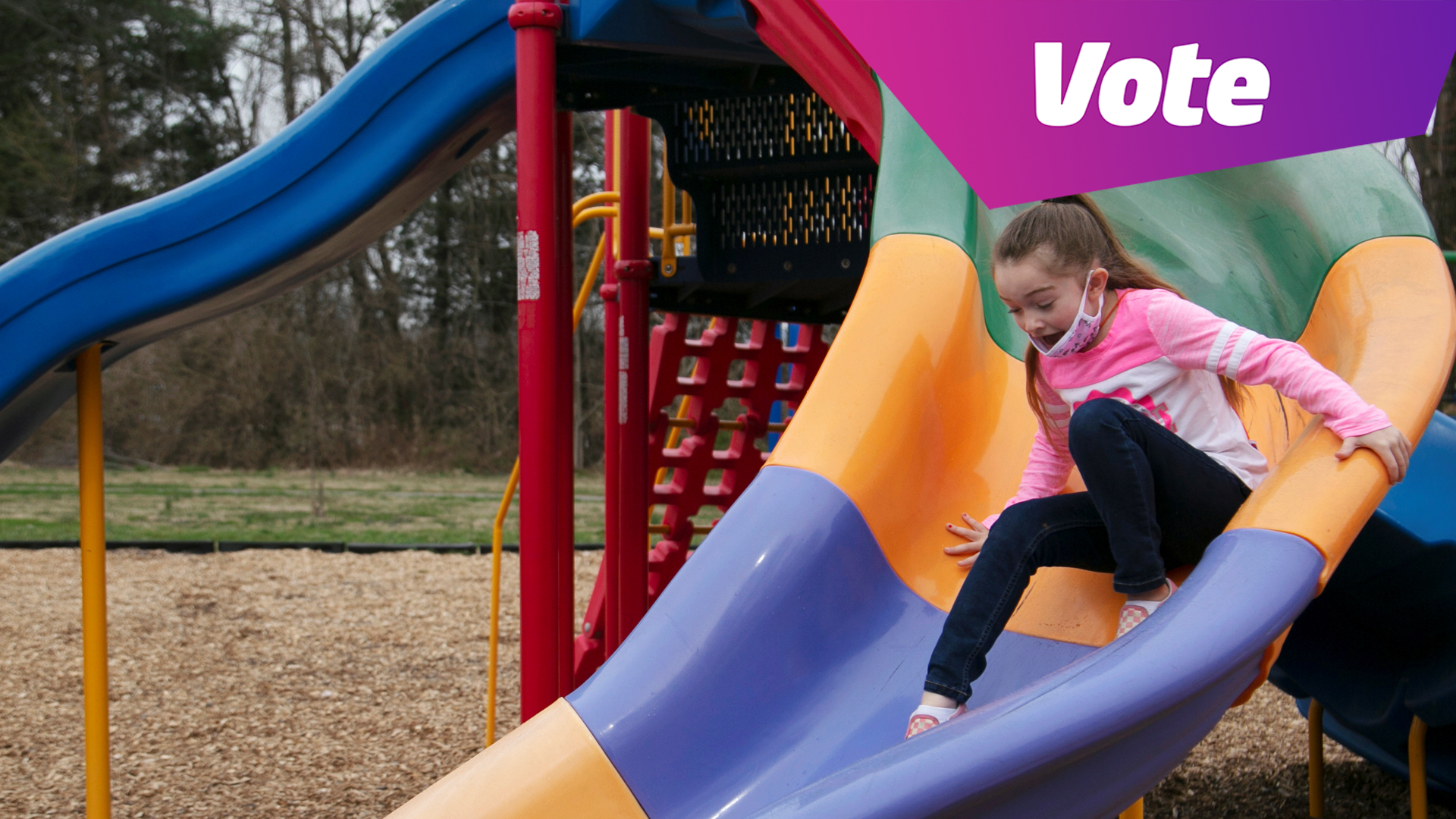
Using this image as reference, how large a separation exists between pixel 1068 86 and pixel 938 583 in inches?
41.5

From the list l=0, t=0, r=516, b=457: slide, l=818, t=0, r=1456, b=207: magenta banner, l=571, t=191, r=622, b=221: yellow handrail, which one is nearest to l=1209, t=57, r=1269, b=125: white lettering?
l=818, t=0, r=1456, b=207: magenta banner

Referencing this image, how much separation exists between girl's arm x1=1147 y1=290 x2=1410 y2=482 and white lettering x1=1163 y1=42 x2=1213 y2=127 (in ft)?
2.25

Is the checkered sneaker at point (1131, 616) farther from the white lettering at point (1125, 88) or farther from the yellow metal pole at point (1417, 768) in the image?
the yellow metal pole at point (1417, 768)

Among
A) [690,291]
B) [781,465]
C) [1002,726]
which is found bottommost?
[1002,726]

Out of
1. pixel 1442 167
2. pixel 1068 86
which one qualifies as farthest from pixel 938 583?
pixel 1442 167

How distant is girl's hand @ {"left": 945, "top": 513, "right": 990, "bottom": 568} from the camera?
2068 mm

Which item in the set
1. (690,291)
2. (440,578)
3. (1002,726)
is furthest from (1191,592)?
(440,578)

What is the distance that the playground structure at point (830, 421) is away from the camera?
1.57m

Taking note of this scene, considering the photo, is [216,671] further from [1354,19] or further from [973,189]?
[1354,19]

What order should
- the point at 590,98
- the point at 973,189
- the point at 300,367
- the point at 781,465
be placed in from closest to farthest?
the point at 781,465
the point at 973,189
the point at 590,98
the point at 300,367

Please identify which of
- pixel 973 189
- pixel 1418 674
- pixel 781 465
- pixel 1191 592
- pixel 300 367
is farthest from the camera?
pixel 300 367

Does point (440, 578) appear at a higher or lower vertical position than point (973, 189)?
lower

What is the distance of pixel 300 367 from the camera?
16062mm

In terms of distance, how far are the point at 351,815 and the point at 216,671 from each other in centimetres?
223
